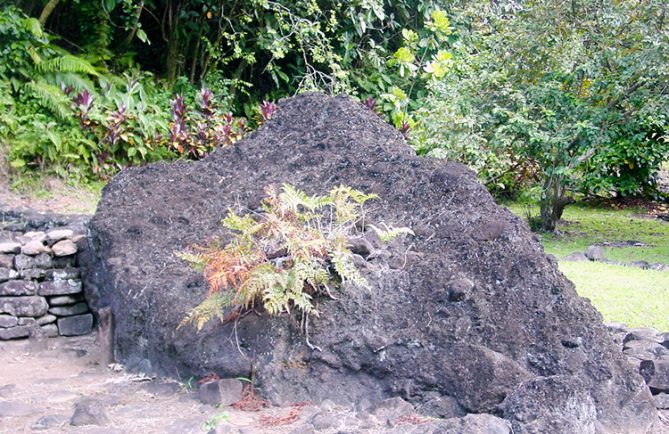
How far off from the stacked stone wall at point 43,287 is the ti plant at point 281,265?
109 inches

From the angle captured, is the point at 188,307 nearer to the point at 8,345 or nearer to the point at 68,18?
the point at 8,345

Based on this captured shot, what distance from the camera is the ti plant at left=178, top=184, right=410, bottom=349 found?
4.28m

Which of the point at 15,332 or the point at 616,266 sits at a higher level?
the point at 616,266

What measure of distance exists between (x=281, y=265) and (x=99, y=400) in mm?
1365

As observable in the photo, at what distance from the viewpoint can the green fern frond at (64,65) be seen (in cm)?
1166

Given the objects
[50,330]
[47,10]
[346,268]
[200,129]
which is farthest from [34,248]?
[47,10]

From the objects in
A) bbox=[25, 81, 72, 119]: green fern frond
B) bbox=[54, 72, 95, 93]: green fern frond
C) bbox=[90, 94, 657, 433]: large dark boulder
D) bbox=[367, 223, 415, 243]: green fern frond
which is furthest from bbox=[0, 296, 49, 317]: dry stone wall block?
bbox=[54, 72, 95, 93]: green fern frond

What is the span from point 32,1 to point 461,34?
8.20 meters

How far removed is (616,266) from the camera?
923cm

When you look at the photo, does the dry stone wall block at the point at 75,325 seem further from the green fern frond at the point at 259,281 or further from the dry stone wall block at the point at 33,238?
the green fern frond at the point at 259,281

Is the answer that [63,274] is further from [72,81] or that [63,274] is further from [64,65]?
[64,65]

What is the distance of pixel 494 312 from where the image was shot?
436 cm

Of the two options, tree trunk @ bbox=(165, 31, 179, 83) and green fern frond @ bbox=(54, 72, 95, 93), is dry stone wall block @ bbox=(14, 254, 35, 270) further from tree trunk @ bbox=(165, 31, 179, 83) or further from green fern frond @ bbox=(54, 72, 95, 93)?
tree trunk @ bbox=(165, 31, 179, 83)

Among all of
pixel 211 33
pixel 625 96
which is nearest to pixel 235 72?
pixel 211 33
